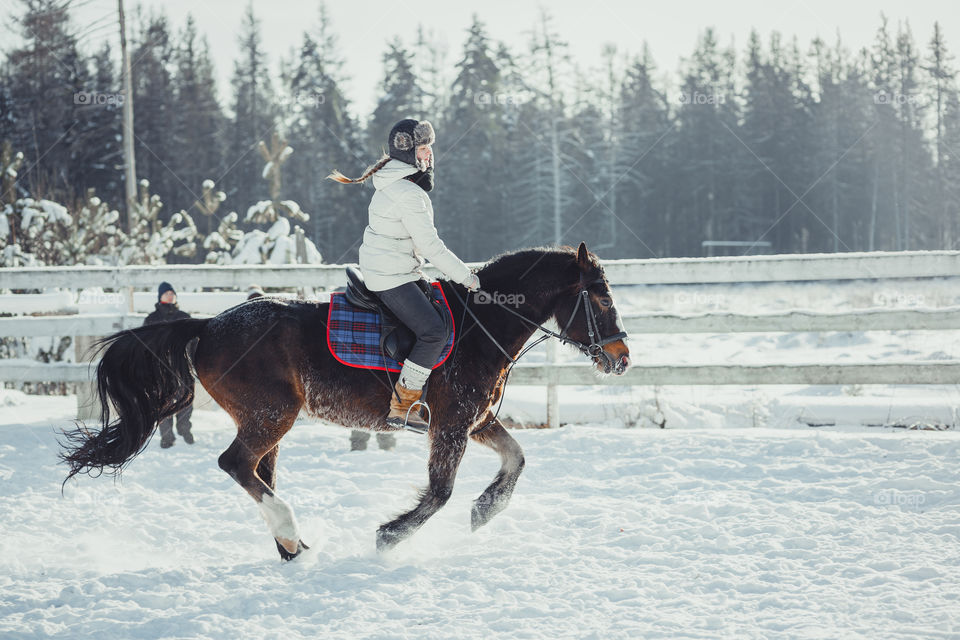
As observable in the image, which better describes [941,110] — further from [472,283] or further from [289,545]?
[289,545]

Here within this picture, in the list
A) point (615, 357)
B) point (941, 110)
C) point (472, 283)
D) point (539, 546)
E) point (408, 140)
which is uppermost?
point (941, 110)

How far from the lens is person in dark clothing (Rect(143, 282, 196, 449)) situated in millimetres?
8258

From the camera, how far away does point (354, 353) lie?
16.6 ft

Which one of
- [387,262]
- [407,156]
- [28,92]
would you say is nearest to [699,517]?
[387,262]

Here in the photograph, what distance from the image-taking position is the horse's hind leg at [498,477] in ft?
17.3

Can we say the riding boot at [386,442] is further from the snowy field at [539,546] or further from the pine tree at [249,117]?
the pine tree at [249,117]

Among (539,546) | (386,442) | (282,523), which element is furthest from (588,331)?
(386,442)

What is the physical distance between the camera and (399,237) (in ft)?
16.4

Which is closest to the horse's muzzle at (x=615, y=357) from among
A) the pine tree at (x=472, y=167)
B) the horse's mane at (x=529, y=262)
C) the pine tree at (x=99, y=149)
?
the horse's mane at (x=529, y=262)

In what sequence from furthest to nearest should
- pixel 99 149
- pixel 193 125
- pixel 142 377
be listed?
1. pixel 193 125
2. pixel 99 149
3. pixel 142 377

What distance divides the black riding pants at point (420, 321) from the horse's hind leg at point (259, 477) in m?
0.93

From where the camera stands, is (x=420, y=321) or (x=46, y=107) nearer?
(x=420, y=321)

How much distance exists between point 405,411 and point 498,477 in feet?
2.66

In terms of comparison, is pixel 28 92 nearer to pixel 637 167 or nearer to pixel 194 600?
pixel 637 167
